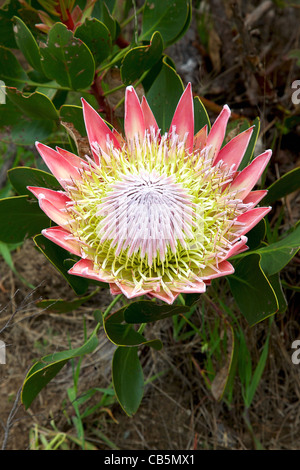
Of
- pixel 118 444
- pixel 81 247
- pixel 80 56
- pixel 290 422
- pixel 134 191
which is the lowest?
pixel 118 444

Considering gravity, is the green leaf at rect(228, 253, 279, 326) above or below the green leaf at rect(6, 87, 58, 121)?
below

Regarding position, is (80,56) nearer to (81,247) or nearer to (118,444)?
(81,247)

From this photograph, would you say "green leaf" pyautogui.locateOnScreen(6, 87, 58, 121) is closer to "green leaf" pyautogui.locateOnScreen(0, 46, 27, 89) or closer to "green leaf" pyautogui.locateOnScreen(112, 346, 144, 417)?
"green leaf" pyautogui.locateOnScreen(0, 46, 27, 89)

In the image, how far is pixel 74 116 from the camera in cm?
164

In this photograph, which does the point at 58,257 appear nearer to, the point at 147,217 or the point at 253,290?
the point at 147,217

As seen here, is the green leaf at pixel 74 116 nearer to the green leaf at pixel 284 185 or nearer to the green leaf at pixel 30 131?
the green leaf at pixel 30 131

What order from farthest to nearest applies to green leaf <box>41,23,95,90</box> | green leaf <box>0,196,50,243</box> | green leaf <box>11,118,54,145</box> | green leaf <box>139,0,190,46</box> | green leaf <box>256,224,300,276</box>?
green leaf <box>11,118,54,145</box>
green leaf <box>139,0,190,46</box>
green leaf <box>0,196,50,243</box>
green leaf <box>41,23,95,90</box>
green leaf <box>256,224,300,276</box>

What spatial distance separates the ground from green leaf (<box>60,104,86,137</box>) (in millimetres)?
571

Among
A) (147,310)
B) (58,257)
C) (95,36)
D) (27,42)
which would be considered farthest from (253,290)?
(27,42)

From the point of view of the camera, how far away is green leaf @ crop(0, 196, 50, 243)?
1.60 m

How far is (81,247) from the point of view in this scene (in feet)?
4.57

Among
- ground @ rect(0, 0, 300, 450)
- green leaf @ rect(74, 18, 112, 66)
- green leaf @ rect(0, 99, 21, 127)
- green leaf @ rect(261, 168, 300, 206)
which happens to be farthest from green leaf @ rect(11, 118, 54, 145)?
green leaf @ rect(261, 168, 300, 206)
